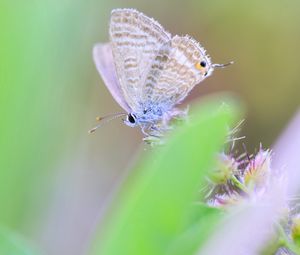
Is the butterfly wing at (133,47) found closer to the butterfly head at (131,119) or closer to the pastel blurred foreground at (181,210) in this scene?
the butterfly head at (131,119)

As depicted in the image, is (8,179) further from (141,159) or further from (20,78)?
(141,159)

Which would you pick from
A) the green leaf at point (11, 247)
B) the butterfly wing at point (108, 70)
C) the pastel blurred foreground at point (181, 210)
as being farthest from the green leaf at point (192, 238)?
the butterfly wing at point (108, 70)

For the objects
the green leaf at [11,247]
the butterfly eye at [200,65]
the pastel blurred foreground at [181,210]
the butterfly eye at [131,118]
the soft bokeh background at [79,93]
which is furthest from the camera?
the soft bokeh background at [79,93]

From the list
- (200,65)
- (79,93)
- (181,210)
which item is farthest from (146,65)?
(79,93)

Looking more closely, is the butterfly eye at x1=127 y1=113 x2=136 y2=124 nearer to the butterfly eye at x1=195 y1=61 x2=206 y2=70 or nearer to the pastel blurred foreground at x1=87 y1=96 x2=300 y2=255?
the butterfly eye at x1=195 y1=61 x2=206 y2=70

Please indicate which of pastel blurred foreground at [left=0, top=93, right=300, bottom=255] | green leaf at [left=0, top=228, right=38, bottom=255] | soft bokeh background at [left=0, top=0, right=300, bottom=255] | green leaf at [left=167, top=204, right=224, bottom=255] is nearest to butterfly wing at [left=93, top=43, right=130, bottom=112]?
soft bokeh background at [left=0, top=0, right=300, bottom=255]

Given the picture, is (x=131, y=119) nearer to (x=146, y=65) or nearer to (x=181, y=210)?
(x=146, y=65)
